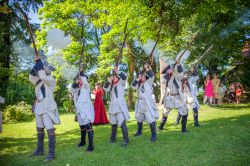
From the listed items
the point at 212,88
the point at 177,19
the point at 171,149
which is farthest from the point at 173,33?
the point at 171,149

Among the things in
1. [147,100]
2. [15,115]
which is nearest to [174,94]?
[147,100]

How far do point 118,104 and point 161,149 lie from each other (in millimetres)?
1888

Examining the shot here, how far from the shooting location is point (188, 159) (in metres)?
6.88

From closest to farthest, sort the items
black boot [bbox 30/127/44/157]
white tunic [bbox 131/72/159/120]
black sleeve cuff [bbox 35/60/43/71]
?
black sleeve cuff [bbox 35/60/43/71] → black boot [bbox 30/127/44/157] → white tunic [bbox 131/72/159/120]

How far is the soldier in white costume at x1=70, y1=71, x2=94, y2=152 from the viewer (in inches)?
330

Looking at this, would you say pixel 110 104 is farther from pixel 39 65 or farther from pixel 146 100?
pixel 39 65

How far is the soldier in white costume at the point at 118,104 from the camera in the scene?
29.3 feet

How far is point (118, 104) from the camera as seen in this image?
29.5ft

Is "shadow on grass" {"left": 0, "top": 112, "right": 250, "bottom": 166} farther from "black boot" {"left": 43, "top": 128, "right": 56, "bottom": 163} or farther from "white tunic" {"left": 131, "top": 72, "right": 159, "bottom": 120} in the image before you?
"white tunic" {"left": 131, "top": 72, "right": 159, "bottom": 120}

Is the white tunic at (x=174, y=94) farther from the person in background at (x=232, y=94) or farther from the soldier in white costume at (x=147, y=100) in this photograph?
the person in background at (x=232, y=94)

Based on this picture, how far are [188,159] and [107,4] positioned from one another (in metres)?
14.2

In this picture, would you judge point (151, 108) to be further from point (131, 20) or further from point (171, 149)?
point (131, 20)

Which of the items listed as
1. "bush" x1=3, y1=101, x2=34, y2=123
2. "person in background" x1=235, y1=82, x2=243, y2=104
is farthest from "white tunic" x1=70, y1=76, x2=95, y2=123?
"person in background" x1=235, y1=82, x2=243, y2=104

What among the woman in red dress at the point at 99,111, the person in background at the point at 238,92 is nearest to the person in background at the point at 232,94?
the person in background at the point at 238,92
